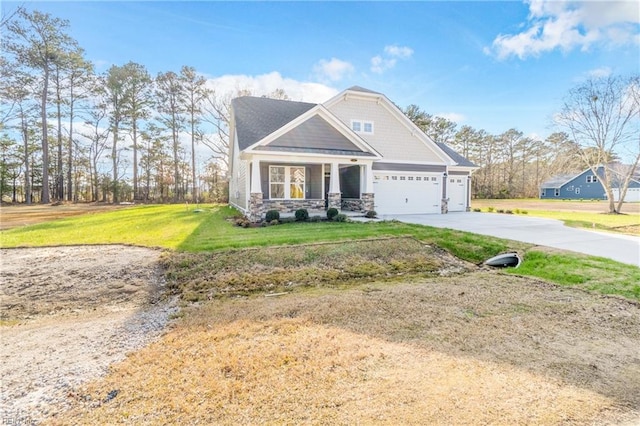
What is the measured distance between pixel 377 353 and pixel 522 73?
70.6 feet

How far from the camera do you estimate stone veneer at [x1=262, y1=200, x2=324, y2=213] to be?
543 inches

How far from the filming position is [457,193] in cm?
1995

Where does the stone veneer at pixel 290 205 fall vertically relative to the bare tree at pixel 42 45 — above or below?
below

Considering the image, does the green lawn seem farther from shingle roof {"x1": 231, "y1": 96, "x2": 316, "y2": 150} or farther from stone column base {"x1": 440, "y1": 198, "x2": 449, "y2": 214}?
stone column base {"x1": 440, "y1": 198, "x2": 449, "y2": 214}

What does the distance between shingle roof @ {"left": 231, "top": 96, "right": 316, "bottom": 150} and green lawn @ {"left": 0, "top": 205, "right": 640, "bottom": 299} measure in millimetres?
4430

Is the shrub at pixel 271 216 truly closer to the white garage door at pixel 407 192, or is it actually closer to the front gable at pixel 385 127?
the white garage door at pixel 407 192

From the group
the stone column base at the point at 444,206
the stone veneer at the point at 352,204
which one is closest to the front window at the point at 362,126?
the stone veneer at the point at 352,204

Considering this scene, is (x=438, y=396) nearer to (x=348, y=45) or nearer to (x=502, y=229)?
(x=502, y=229)

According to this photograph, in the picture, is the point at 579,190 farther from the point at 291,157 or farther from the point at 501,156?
the point at 291,157

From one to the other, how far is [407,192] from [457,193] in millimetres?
4820

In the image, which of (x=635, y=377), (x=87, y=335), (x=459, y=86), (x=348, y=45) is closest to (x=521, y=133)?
(x=459, y=86)

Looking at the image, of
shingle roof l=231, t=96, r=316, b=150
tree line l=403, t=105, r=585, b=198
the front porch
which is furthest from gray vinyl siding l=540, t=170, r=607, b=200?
shingle roof l=231, t=96, r=316, b=150

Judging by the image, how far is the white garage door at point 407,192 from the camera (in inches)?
661

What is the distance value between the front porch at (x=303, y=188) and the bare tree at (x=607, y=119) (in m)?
17.9
